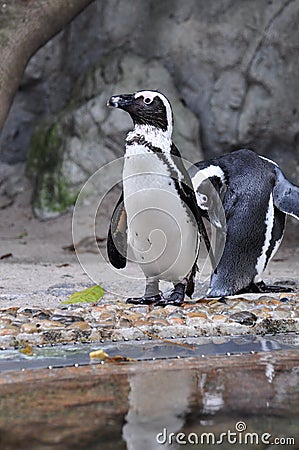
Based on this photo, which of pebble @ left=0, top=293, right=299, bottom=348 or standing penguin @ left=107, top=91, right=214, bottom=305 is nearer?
pebble @ left=0, top=293, right=299, bottom=348

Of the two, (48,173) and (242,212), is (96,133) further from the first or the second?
(242,212)

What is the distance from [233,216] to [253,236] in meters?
0.10

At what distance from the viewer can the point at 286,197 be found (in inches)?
111

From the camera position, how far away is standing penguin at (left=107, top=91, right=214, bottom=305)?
254cm

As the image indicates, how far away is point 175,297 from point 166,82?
3.41 meters

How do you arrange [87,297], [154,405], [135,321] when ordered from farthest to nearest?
1. [87,297]
2. [135,321]
3. [154,405]

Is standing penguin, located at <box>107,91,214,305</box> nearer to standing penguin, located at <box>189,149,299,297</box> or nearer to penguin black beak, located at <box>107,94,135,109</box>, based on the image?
penguin black beak, located at <box>107,94,135,109</box>

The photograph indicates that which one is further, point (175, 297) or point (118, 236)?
point (118, 236)

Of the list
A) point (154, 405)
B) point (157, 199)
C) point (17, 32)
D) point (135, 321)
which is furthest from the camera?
point (17, 32)

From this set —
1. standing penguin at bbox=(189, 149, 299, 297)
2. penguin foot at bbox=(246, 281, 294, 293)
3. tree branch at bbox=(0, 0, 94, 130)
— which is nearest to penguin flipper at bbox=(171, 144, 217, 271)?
standing penguin at bbox=(189, 149, 299, 297)

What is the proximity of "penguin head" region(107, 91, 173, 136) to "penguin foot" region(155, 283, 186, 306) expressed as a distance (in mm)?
516

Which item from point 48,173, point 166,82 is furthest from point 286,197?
point 48,173

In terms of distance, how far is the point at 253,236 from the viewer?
2826 millimetres

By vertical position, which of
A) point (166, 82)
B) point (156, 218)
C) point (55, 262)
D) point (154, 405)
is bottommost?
point (154, 405)
